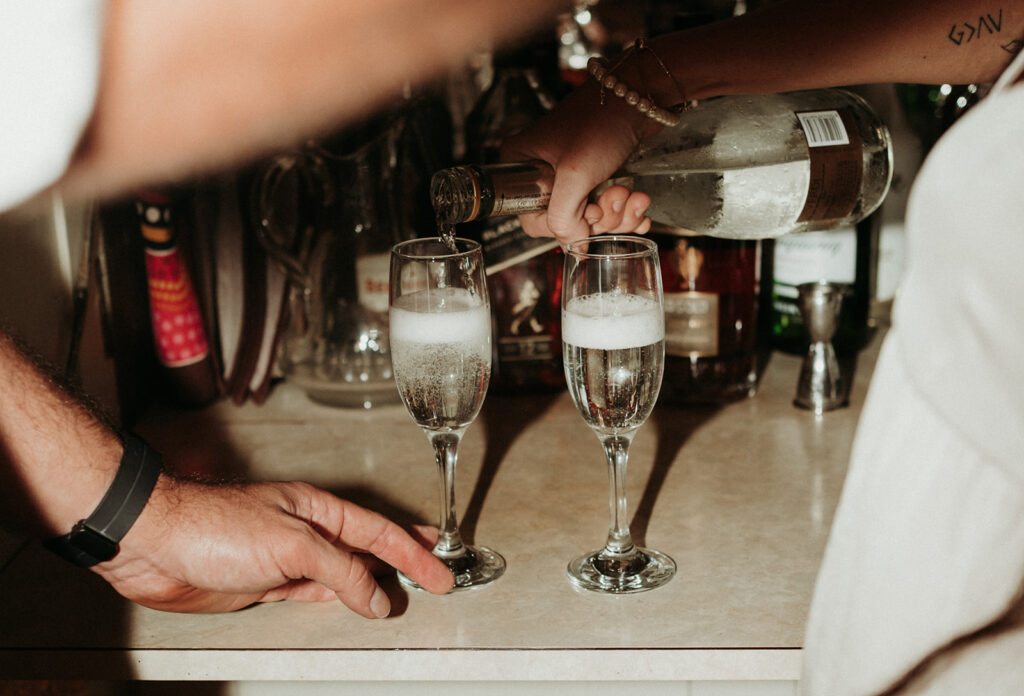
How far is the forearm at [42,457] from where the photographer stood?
0.72 metres

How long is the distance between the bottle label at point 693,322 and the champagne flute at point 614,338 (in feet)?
1.42

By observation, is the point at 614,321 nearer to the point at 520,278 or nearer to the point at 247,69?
the point at 520,278

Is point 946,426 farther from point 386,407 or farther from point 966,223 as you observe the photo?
point 386,407

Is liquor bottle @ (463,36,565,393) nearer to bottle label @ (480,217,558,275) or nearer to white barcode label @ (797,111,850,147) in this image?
bottle label @ (480,217,558,275)

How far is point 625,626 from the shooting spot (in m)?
0.74

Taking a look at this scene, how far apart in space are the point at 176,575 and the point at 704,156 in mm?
659

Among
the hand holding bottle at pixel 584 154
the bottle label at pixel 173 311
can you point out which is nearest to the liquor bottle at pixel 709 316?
the hand holding bottle at pixel 584 154

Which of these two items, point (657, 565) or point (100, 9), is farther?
point (657, 565)

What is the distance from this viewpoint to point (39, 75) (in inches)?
24.7

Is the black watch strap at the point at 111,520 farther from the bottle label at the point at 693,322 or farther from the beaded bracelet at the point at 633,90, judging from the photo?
the bottle label at the point at 693,322

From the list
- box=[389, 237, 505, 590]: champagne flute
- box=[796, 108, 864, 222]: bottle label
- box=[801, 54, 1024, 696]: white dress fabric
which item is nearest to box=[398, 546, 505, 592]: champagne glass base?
box=[389, 237, 505, 590]: champagne flute

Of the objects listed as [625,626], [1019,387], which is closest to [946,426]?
[1019,387]

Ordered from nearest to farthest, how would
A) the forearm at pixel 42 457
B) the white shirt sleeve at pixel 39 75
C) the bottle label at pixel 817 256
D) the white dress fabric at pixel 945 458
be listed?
the white dress fabric at pixel 945 458
the white shirt sleeve at pixel 39 75
the forearm at pixel 42 457
the bottle label at pixel 817 256

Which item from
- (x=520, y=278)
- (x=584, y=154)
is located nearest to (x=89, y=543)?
(x=584, y=154)
